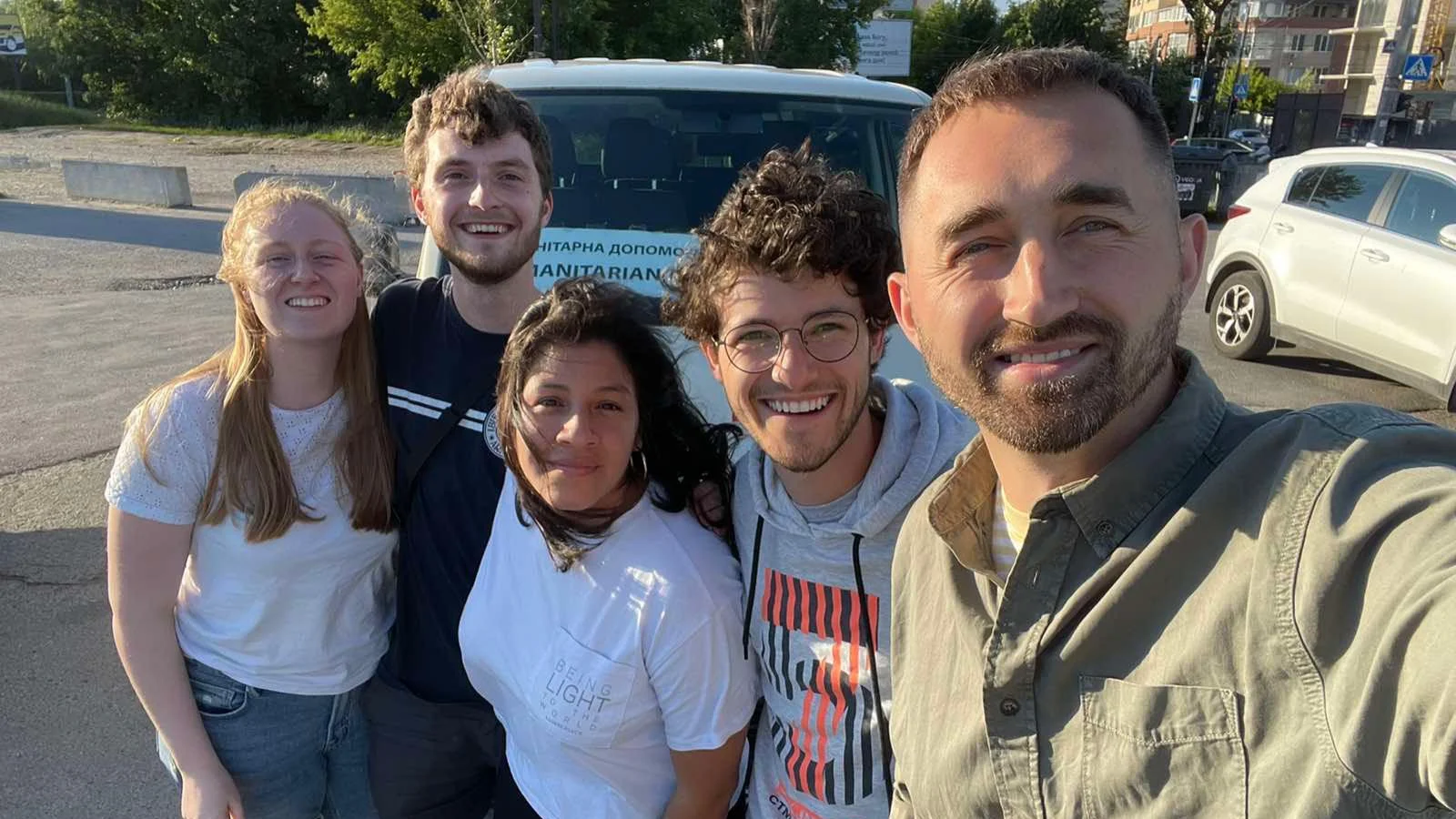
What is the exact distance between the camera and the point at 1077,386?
115 centimetres

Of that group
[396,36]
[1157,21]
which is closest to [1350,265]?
[396,36]

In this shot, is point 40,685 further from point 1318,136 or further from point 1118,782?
point 1318,136

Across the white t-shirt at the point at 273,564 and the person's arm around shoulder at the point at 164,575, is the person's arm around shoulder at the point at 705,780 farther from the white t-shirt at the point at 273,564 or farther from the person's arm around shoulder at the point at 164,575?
the person's arm around shoulder at the point at 164,575

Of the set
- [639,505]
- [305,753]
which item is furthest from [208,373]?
[639,505]

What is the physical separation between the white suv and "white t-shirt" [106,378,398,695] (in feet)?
23.2

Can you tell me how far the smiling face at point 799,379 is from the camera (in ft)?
5.10

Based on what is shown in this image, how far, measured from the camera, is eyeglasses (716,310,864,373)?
1.58 metres

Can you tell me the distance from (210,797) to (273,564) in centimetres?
49

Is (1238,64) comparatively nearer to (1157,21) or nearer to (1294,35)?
(1294,35)

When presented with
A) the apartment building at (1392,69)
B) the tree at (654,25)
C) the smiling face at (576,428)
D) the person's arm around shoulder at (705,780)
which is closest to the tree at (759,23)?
the tree at (654,25)

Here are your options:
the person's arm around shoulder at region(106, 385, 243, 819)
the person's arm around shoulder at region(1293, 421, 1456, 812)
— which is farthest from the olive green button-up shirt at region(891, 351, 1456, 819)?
the person's arm around shoulder at region(106, 385, 243, 819)

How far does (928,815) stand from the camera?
1356 millimetres

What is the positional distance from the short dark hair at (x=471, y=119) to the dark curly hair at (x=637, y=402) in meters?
0.67

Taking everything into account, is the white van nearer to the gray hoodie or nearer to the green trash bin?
the gray hoodie
